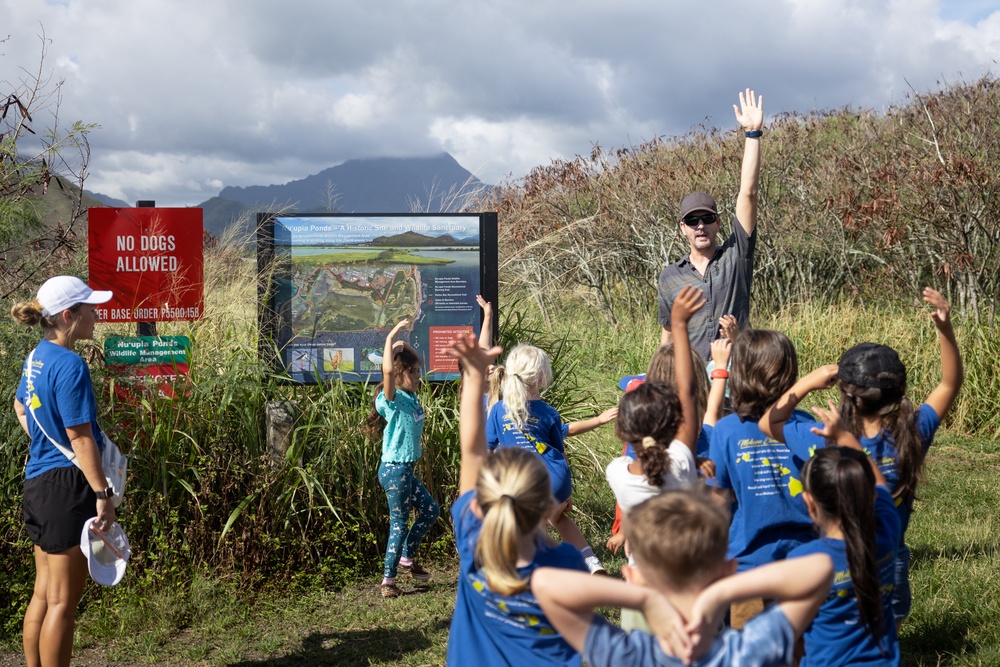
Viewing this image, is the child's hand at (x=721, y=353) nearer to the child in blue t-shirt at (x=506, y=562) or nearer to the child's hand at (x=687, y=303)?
the child's hand at (x=687, y=303)

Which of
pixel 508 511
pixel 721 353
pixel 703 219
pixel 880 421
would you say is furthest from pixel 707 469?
pixel 703 219

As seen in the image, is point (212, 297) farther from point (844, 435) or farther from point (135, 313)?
point (844, 435)

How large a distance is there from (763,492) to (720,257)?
169 cm

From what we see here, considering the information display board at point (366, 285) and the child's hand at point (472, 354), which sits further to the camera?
the information display board at point (366, 285)

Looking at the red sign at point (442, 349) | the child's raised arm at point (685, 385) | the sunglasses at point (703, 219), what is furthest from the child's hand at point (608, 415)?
the red sign at point (442, 349)

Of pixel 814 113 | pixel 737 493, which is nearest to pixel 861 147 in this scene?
pixel 814 113

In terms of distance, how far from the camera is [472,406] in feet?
9.27

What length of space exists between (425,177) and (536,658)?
5.94m

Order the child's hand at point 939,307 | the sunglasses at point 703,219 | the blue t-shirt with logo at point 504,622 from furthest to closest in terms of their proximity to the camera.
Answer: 1. the sunglasses at point 703,219
2. the child's hand at point 939,307
3. the blue t-shirt with logo at point 504,622

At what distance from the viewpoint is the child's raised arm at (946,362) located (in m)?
3.49

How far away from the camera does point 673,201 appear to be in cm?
1445

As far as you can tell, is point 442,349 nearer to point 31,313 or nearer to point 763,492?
point 31,313

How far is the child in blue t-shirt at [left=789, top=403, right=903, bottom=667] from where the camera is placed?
2604 mm

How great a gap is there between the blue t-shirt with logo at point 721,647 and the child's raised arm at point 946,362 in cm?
177
